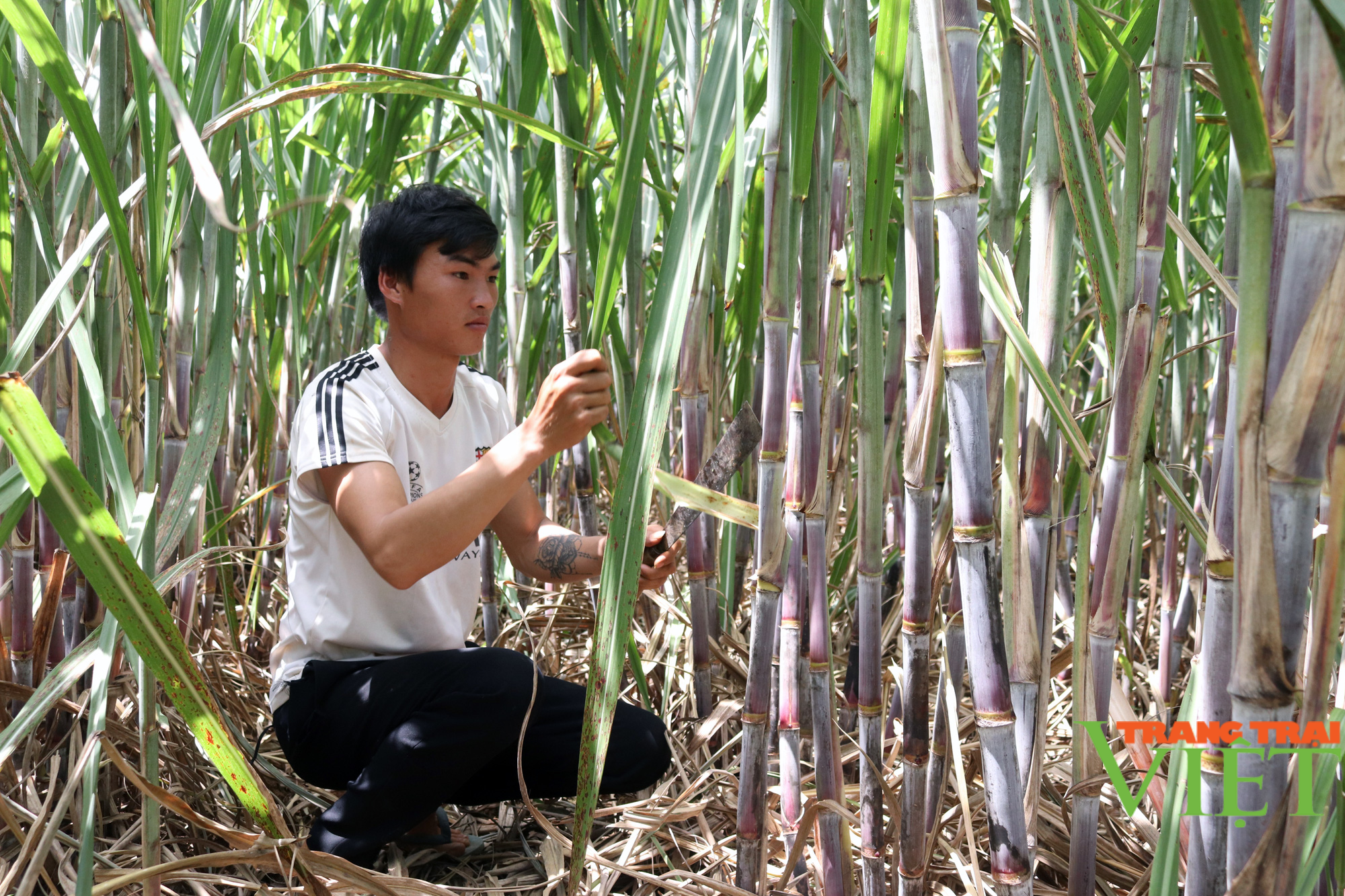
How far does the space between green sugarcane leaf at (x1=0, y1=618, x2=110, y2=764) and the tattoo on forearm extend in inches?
26.2

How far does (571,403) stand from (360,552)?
1.56 feet

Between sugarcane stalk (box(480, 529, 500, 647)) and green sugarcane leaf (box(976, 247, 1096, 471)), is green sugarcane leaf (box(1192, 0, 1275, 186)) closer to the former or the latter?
green sugarcane leaf (box(976, 247, 1096, 471))

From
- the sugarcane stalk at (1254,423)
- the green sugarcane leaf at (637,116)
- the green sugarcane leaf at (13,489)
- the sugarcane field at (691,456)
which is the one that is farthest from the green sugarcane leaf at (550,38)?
the sugarcane stalk at (1254,423)

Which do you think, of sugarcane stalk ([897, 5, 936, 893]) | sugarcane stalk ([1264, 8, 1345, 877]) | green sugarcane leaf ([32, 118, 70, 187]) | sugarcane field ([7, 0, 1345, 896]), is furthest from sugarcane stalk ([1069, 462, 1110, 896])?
green sugarcane leaf ([32, 118, 70, 187])

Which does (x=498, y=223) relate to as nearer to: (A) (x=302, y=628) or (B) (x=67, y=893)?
(A) (x=302, y=628)

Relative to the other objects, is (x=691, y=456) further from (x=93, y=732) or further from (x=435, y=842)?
(x=93, y=732)

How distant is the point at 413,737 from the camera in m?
1.12

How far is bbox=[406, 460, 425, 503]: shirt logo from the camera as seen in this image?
120 centimetres

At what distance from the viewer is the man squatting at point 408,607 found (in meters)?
1.10

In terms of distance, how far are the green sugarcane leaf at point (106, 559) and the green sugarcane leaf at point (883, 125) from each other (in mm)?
452

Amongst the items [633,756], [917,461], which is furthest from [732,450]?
[633,756]

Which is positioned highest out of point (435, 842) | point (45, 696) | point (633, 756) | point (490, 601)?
point (45, 696)

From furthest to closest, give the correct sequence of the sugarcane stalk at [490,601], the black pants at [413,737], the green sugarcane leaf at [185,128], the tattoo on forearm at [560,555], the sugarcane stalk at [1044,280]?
the sugarcane stalk at [490,601] < the tattoo on forearm at [560,555] < the black pants at [413,737] < the sugarcane stalk at [1044,280] < the green sugarcane leaf at [185,128]

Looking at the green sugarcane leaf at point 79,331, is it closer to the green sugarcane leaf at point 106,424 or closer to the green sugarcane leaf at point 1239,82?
the green sugarcane leaf at point 106,424
